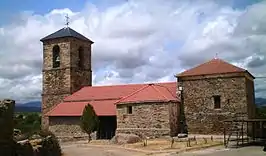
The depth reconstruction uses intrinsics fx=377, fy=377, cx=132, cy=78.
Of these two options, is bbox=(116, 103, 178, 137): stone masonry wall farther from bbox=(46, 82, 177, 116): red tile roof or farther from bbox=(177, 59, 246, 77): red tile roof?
bbox=(177, 59, 246, 77): red tile roof

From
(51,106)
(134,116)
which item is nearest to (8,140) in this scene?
(134,116)

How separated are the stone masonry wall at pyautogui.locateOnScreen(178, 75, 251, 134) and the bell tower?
1493 cm

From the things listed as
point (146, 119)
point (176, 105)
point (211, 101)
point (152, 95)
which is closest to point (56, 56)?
point (152, 95)

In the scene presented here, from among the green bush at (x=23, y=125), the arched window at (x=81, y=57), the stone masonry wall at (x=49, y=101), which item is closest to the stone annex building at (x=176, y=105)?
the green bush at (x=23, y=125)

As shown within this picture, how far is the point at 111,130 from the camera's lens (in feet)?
111

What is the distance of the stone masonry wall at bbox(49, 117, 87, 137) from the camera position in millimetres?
34719

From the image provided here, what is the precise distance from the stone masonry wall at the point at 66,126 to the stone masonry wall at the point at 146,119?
5385 mm

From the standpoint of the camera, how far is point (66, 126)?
35.5 metres

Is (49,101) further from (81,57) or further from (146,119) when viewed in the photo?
(146,119)

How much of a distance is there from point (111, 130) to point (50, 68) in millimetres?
12333

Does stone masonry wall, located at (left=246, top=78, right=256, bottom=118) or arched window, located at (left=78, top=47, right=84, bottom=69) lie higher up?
arched window, located at (left=78, top=47, right=84, bottom=69)

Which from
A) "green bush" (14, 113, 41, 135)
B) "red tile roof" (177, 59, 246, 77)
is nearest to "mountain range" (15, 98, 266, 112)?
"green bush" (14, 113, 41, 135)

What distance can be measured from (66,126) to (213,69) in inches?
589

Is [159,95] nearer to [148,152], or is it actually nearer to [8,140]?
[148,152]
